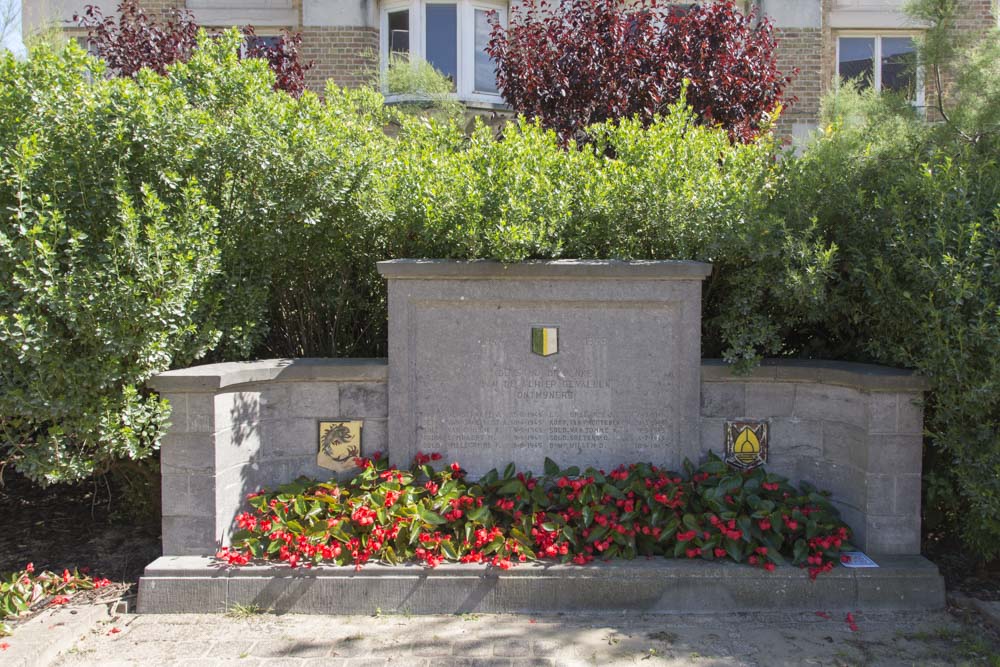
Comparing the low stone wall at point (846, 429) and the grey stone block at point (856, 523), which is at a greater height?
the low stone wall at point (846, 429)

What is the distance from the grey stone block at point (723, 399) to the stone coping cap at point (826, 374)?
0.04 metres

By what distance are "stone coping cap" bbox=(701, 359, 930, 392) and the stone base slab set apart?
1000 mm

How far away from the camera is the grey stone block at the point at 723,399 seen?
4875mm

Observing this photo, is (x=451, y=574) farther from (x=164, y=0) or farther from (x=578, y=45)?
(x=164, y=0)

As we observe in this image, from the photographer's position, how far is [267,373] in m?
4.77

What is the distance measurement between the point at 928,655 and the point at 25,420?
504 cm

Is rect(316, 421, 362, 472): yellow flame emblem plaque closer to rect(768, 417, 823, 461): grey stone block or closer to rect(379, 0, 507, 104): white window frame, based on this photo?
rect(768, 417, 823, 461): grey stone block

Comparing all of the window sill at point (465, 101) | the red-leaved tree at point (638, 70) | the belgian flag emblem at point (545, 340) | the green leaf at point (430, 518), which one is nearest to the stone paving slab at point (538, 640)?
the green leaf at point (430, 518)

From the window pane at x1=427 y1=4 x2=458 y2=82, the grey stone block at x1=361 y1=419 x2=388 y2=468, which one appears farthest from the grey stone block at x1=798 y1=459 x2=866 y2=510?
the window pane at x1=427 y1=4 x2=458 y2=82

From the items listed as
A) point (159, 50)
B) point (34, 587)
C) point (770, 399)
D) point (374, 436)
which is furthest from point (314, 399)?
point (159, 50)

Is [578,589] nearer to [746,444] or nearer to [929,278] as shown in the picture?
[746,444]

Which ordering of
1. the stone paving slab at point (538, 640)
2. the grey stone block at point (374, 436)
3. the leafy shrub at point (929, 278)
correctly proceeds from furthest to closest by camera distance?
the grey stone block at point (374, 436) → the leafy shrub at point (929, 278) → the stone paving slab at point (538, 640)

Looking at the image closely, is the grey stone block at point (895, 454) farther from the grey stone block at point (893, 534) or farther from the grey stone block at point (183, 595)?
the grey stone block at point (183, 595)

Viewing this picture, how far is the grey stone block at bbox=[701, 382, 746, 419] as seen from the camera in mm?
4875
